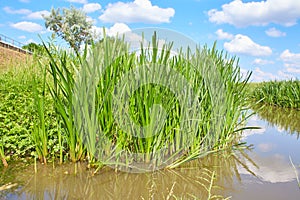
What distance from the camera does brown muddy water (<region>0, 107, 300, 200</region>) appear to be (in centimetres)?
172

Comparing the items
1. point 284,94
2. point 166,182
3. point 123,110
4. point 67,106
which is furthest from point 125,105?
point 284,94

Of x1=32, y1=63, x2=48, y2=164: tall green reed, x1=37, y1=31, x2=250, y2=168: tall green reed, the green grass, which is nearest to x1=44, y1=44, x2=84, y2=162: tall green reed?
x1=37, y1=31, x2=250, y2=168: tall green reed

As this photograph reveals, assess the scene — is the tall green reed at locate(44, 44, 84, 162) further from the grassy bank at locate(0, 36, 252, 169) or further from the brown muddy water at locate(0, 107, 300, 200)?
the brown muddy water at locate(0, 107, 300, 200)

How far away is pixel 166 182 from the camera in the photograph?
194 cm

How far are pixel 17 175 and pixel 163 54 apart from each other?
147cm

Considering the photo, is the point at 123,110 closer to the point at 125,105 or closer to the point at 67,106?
the point at 125,105

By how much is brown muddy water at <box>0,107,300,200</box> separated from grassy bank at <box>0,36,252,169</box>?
0.40 feet

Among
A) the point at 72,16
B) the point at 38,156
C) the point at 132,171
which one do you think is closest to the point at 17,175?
the point at 38,156

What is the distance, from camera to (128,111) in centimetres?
206

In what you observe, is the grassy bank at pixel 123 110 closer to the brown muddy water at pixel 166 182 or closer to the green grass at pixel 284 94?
the brown muddy water at pixel 166 182

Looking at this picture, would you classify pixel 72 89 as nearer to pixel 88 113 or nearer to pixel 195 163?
pixel 88 113

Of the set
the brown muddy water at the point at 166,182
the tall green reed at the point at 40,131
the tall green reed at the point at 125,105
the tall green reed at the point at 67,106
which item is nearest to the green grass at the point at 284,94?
the brown muddy water at the point at 166,182

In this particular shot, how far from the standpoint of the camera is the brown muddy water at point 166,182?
1.72 m

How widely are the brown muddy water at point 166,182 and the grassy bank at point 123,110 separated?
121 mm
